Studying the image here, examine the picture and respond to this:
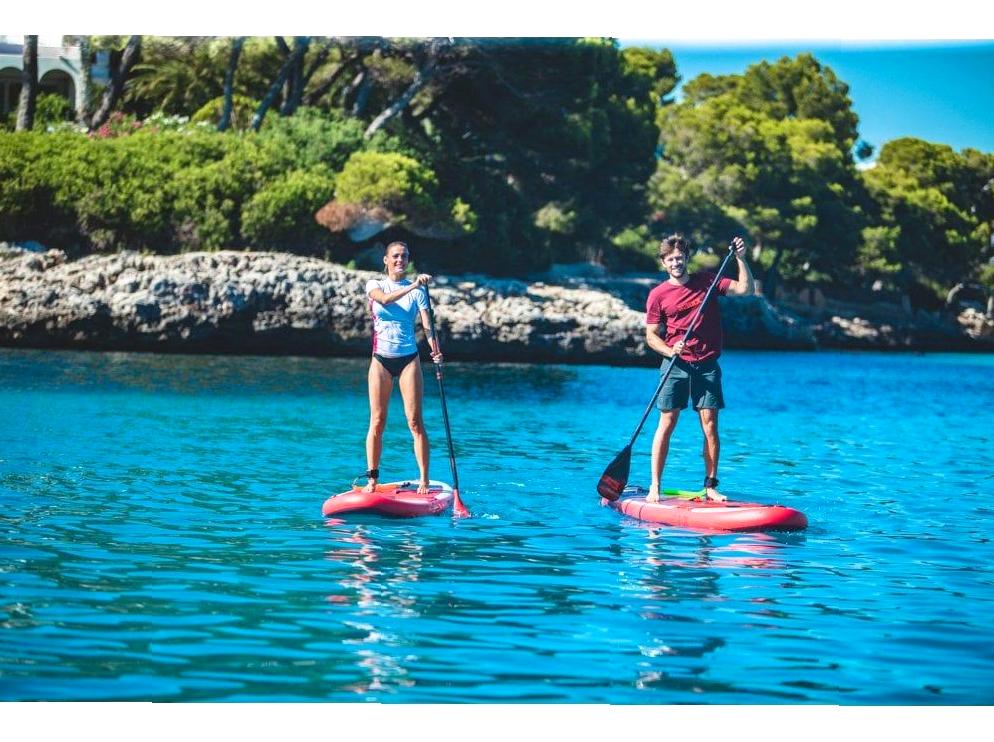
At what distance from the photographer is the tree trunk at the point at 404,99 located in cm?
2709

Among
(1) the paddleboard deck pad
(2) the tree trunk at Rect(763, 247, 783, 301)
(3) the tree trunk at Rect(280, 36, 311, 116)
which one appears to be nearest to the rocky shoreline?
(3) the tree trunk at Rect(280, 36, 311, 116)

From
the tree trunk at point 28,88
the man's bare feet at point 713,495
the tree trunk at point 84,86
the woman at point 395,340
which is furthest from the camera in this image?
the tree trunk at point 84,86

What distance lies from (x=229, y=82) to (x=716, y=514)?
19.4m

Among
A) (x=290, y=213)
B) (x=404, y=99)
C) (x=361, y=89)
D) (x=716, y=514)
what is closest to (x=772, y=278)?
(x=361, y=89)

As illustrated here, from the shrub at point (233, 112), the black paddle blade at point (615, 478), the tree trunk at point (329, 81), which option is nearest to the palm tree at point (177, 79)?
the shrub at point (233, 112)

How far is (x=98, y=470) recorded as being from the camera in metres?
9.73

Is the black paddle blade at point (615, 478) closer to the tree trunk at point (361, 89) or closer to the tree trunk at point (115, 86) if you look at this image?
the tree trunk at point (115, 86)

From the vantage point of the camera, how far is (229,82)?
82.6 feet

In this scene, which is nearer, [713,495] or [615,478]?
[713,495]

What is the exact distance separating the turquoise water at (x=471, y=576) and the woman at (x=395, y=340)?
0.60 metres

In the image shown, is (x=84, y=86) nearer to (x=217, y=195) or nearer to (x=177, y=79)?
(x=217, y=195)

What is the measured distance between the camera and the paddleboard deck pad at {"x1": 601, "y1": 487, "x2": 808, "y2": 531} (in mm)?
7652

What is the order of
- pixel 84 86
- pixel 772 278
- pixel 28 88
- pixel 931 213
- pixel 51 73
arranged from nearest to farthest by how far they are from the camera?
pixel 28 88 → pixel 51 73 → pixel 84 86 → pixel 931 213 → pixel 772 278

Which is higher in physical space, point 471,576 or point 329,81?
point 329,81
